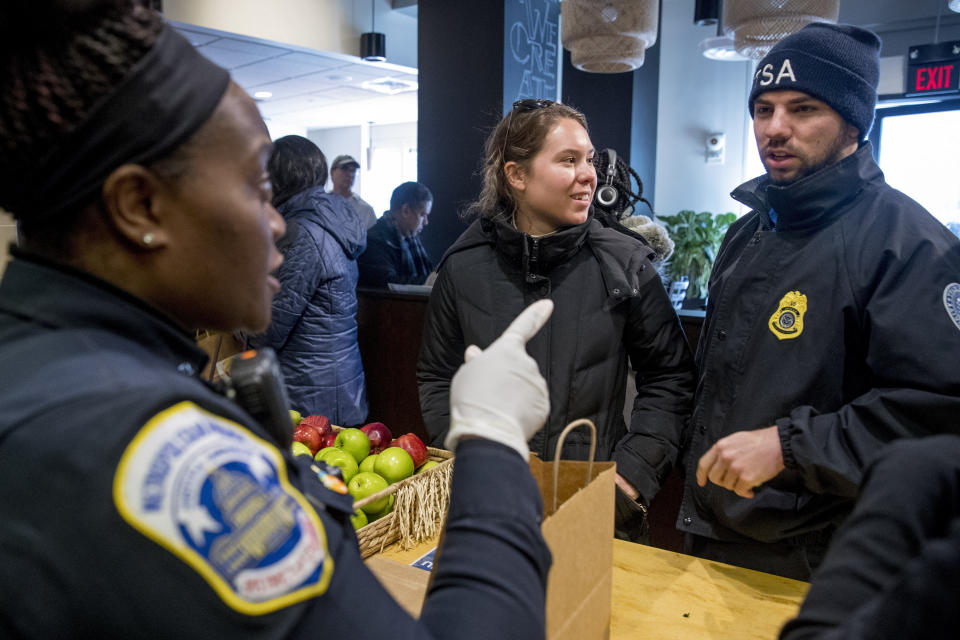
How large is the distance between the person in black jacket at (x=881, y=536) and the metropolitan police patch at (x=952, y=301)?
712mm

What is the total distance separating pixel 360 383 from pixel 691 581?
1.97 m

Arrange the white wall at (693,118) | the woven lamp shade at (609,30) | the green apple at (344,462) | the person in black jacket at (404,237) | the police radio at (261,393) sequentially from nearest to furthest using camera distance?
the police radio at (261,393)
the green apple at (344,462)
the woven lamp shade at (609,30)
the person in black jacket at (404,237)
the white wall at (693,118)

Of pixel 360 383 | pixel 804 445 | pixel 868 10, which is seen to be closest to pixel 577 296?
pixel 804 445

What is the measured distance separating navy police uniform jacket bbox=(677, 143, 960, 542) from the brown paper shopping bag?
47 cm

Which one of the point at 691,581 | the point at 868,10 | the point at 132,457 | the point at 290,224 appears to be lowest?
the point at 691,581

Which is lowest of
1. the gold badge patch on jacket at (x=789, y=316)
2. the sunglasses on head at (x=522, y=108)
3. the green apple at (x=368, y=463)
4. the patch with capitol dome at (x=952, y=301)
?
the green apple at (x=368, y=463)

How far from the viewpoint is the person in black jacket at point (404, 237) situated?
407 cm

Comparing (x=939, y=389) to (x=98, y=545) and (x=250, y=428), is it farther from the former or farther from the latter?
(x=98, y=545)

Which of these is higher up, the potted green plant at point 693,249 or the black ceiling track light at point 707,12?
the black ceiling track light at point 707,12

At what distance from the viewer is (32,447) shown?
1.53 feet

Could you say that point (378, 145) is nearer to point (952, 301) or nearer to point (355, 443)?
point (355, 443)

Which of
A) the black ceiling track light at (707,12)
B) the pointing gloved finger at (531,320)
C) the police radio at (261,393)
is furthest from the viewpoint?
the black ceiling track light at (707,12)

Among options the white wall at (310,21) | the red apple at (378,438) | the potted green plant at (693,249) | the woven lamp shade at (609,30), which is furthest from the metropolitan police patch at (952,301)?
the white wall at (310,21)

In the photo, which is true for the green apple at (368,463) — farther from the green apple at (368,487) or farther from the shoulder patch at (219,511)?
the shoulder patch at (219,511)
